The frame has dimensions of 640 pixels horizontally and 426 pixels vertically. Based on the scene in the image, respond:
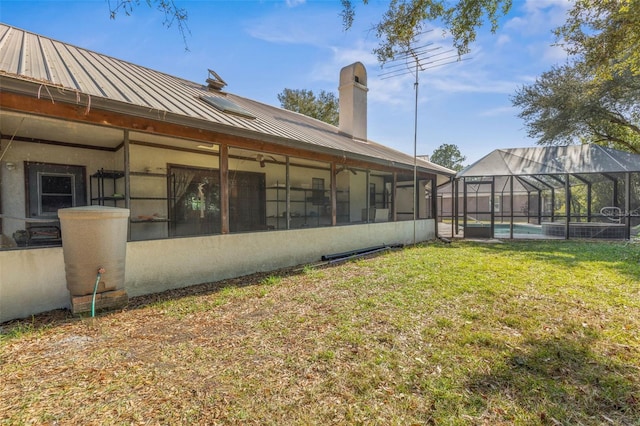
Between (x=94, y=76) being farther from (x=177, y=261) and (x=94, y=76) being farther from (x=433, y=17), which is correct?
(x=433, y=17)

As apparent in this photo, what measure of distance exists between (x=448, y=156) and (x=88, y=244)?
62402 mm

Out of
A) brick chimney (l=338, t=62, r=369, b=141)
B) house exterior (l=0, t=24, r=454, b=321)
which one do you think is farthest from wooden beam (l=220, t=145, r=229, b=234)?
brick chimney (l=338, t=62, r=369, b=141)

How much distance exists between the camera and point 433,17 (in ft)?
18.0

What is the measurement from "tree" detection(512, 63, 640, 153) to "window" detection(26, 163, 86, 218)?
1745 centimetres

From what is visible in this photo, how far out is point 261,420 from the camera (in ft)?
6.68

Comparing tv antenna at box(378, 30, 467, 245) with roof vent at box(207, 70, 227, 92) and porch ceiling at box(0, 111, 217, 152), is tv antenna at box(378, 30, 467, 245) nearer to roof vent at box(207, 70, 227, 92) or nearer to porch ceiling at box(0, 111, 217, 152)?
roof vent at box(207, 70, 227, 92)

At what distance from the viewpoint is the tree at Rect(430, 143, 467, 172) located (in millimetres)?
58500

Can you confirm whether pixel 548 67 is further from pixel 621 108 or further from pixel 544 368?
pixel 544 368

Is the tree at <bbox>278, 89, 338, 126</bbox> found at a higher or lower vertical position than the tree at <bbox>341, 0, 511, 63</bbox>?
higher

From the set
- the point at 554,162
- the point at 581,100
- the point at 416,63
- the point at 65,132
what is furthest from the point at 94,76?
the point at 581,100

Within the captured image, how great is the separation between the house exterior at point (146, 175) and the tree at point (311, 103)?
56.4 ft

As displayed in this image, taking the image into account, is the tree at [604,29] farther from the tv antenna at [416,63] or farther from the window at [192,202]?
the window at [192,202]

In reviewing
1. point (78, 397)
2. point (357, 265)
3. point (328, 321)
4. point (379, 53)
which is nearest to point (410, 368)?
point (328, 321)

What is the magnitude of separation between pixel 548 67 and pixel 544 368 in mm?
17437
